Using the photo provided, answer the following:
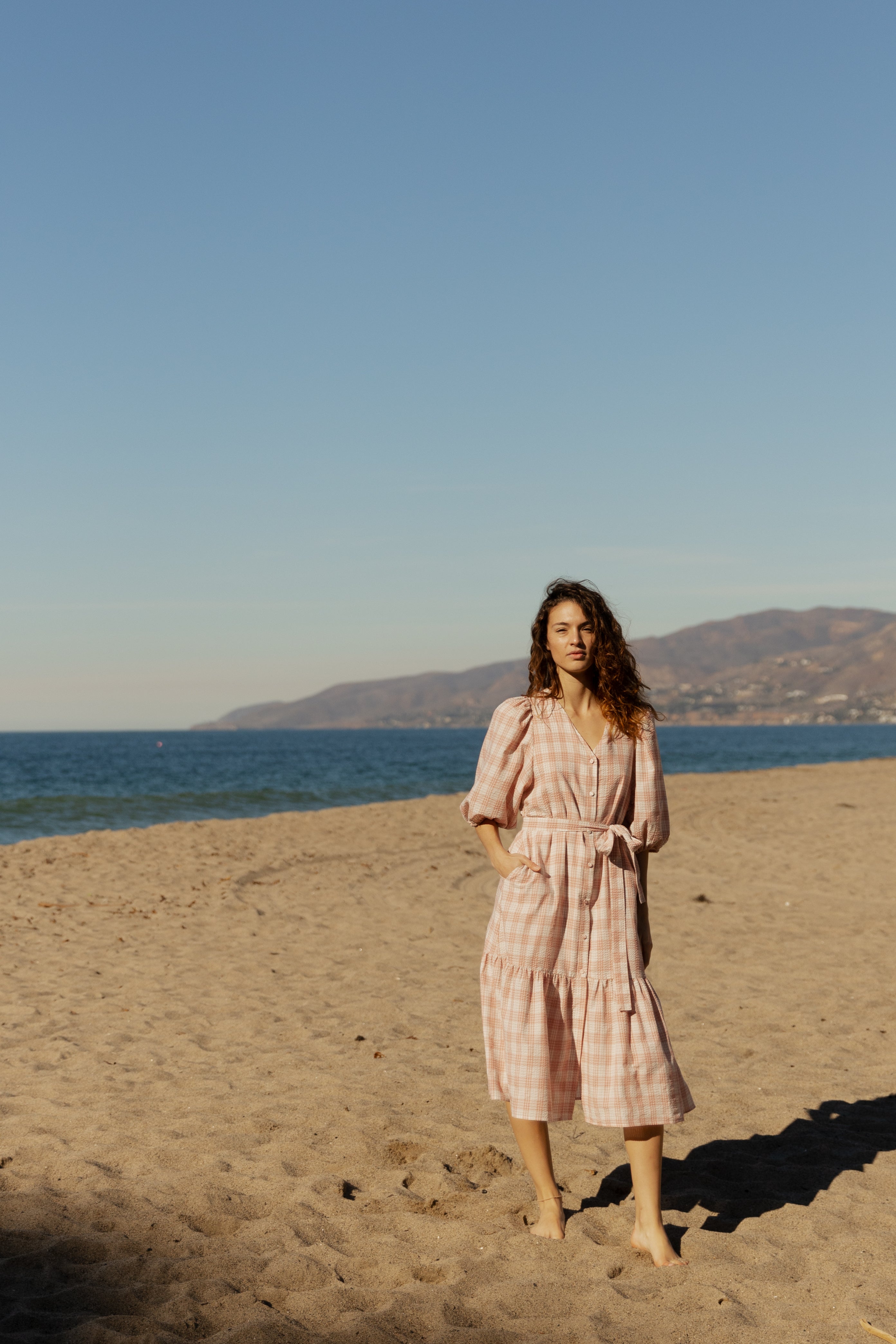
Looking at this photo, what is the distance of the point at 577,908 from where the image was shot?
11.0 ft

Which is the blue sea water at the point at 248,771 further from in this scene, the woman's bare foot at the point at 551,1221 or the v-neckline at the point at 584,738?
the v-neckline at the point at 584,738

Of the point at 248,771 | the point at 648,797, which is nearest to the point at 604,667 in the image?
the point at 648,797

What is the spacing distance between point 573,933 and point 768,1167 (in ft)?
5.48

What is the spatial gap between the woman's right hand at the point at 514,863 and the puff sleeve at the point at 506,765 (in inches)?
4.5

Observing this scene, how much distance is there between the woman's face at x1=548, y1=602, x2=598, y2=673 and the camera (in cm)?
Result: 345

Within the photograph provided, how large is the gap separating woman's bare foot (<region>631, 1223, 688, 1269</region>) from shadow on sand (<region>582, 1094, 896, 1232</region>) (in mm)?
370

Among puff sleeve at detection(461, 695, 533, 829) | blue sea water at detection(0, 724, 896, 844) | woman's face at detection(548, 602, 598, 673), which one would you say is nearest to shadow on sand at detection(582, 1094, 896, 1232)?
puff sleeve at detection(461, 695, 533, 829)

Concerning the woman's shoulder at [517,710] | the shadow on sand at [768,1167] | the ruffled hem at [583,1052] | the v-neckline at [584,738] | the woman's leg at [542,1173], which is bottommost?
the shadow on sand at [768,1167]

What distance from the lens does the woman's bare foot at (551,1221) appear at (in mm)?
3477

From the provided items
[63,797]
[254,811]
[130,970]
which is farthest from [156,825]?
[130,970]

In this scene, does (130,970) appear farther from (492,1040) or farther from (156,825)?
(156,825)

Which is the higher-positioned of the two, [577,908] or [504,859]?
[504,859]

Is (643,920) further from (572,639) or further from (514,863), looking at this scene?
(572,639)

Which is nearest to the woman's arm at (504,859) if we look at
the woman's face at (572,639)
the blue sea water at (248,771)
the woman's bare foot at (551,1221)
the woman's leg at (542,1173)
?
the woman's face at (572,639)
